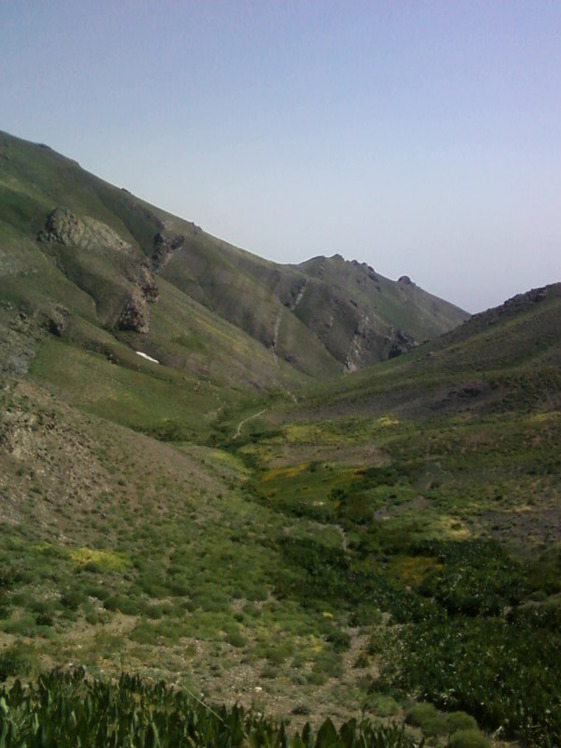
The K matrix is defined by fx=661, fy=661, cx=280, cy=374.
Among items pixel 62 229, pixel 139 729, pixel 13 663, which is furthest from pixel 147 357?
pixel 139 729

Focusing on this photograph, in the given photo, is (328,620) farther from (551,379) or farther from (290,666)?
(551,379)

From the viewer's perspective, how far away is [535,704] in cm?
1220

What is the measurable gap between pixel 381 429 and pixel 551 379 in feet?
68.4

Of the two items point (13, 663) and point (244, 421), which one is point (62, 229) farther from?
point (13, 663)

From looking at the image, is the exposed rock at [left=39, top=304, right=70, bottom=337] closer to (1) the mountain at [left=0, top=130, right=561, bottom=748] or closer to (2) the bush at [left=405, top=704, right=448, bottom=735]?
(1) the mountain at [left=0, top=130, right=561, bottom=748]

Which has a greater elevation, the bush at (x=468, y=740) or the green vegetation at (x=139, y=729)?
the green vegetation at (x=139, y=729)

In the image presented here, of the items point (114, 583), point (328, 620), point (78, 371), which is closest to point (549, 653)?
point (328, 620)

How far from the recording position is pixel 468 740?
37.9 ft

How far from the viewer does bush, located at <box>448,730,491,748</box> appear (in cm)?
1144

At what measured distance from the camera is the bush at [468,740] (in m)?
11.4

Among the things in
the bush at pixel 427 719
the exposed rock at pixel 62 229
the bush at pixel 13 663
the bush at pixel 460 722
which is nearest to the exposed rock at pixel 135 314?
the exposed rock at pixel 62 229

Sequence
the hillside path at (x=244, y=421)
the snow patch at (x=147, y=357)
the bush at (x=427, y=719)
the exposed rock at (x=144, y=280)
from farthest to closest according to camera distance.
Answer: the exposed rock at (x=144, y=280) → the snow patch at (x=147, y=357) → the hillside path at (x=244, y=421) → the bush at (x=427, y=719)

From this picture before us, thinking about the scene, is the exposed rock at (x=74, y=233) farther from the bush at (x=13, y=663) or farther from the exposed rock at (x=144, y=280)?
the bush at (x=13, y=663)

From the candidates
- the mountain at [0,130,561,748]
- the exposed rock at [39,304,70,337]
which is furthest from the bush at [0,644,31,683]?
the exposed rock at [39,304,70,337]
